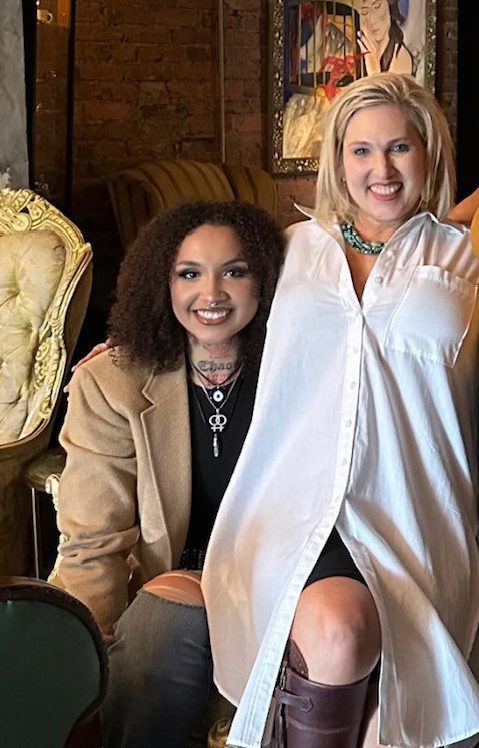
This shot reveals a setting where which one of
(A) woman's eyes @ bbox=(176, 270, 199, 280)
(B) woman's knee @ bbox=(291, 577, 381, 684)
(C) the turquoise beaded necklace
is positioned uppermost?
(C) the turquoise beaded necklace

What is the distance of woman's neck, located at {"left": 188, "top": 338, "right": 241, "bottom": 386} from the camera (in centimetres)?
178

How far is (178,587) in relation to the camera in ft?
5.43

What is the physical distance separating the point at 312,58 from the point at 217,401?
11.1 feet

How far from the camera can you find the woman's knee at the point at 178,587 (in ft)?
5.34

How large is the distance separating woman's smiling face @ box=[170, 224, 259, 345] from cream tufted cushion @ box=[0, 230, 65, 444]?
0.86 metres

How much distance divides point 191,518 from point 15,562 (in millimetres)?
885

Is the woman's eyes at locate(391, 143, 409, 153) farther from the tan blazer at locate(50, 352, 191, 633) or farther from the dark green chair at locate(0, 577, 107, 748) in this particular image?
the dark green chair at locate(0, 577, 107, 748)

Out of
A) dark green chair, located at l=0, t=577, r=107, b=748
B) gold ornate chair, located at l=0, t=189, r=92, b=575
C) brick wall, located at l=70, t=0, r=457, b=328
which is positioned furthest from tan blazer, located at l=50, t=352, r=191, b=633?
brick wall, located at l=70, t=0, r=457, b=328

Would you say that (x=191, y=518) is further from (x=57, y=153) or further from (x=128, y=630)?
(x=57, y=153)

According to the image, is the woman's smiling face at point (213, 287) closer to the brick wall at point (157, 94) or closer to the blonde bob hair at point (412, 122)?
A: the blonde bob hair at point (412, 122)

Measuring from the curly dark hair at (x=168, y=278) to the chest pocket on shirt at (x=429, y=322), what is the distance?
0.84 ft

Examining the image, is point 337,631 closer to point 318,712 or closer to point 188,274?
point 318,712

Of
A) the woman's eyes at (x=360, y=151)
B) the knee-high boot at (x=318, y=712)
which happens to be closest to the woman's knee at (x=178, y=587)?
the knee-high boot at (x=318, y=712)

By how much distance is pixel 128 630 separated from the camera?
5.20 ft
